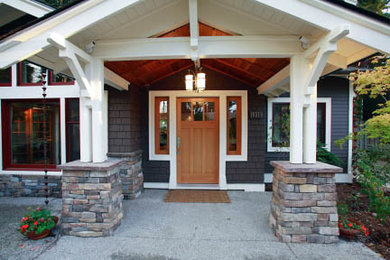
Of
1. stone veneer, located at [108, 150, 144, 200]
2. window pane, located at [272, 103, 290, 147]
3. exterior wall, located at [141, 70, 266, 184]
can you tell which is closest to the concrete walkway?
stone veneer, located at [108, 150, 144, 200]

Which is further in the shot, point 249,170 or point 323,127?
point 323,127

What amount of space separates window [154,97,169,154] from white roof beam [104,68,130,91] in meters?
0.95

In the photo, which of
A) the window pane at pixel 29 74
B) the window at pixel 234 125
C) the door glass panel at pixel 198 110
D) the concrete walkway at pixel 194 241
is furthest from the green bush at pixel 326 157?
the window pane at pixel 29 74

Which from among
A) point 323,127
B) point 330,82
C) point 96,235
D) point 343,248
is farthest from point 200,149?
point 330,82

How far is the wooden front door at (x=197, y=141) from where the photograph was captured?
4492 millimetres

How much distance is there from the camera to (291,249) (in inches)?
89.9

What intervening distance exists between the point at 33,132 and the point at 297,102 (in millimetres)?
5165

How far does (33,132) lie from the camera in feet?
14.0

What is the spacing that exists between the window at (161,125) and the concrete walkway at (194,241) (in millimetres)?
1556

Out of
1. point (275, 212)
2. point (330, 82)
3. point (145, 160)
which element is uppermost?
point (330, 82)

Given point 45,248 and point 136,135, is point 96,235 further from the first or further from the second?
point 136,135

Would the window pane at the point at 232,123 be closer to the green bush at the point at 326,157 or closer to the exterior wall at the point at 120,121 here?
the green bush at the point at 326,157

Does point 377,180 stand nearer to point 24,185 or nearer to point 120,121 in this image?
point 120,121

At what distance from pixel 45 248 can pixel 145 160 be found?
7.77 feet
